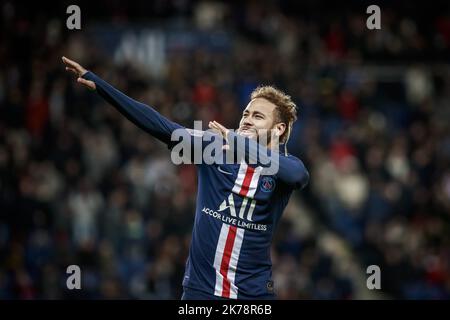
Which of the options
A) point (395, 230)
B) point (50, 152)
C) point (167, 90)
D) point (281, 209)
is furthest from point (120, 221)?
point (281, 209)

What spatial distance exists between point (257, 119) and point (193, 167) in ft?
28.3

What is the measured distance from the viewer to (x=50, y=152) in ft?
49.5

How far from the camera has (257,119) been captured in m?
6.95

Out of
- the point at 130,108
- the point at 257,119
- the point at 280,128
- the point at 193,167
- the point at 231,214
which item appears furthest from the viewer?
the point at 193,167

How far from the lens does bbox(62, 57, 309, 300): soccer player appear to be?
6.43 metres

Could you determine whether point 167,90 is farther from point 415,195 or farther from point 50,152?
point 415,195

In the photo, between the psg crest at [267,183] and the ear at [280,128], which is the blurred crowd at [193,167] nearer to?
the ear at [280,128]

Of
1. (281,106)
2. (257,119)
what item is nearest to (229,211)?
(257,119)

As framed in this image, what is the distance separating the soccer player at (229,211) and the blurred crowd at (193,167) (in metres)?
6.82

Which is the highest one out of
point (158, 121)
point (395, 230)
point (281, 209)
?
point (158, 121)

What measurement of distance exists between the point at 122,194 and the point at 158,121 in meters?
8.41

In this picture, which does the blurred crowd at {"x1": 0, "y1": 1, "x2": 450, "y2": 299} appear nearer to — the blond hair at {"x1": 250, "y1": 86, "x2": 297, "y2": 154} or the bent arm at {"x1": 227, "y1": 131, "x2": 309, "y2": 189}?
the blond hair at {"x1": 250, "y1": 86, "x2": 297, "y2": 154}

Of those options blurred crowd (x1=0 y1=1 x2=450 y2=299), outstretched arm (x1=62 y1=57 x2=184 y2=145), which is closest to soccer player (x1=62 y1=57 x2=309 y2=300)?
outstretched arm (x1=62 y1=57 x2=184 y2=145)

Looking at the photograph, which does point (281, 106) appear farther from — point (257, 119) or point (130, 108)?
point (130, 108)
